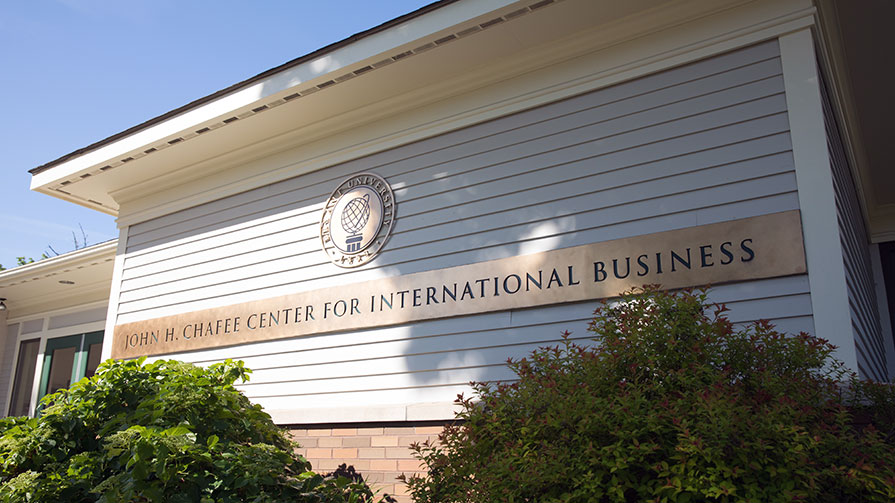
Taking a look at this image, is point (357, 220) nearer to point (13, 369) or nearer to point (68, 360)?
point (68, 360)

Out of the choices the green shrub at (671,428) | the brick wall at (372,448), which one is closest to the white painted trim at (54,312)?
the brick wall at (372,448)

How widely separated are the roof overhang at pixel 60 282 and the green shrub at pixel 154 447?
21.5 ft

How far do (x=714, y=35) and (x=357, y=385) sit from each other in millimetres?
4263

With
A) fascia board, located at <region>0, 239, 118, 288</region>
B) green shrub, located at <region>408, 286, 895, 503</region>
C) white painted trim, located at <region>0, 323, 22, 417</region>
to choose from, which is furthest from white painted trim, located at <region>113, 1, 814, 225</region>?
white painted trim, located at <region>0, 323, 22, 417</region>

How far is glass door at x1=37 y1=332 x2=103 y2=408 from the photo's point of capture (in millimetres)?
12328

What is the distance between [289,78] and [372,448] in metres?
3.61

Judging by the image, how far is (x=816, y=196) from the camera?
184 inches

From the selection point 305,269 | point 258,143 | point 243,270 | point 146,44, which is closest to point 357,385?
point 305,269

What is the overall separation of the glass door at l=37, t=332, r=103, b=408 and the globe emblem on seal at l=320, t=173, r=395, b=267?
23.6 ft

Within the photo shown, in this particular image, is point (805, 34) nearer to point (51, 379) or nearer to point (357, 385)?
point (357, 385)

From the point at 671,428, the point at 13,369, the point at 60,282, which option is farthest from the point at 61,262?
the point at 671,428

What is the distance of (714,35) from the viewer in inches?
209

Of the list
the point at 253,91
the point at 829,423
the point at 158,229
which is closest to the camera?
the point at 829,423

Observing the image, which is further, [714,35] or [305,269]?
[305,269]
